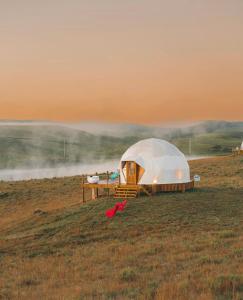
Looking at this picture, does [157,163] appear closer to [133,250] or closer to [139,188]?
[139,188]

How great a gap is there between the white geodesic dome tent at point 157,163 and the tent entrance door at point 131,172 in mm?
278

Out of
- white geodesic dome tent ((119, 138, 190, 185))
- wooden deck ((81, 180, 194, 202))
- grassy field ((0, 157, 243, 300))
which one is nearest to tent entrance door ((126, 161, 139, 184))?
white geodesic dome tent ((119, 138, 190, 185))

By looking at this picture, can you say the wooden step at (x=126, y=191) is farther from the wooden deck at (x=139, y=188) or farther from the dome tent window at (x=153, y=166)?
the dome tent window at (x=153, y=166)

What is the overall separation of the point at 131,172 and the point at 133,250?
1622cm

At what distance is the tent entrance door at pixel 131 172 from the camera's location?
31.3m

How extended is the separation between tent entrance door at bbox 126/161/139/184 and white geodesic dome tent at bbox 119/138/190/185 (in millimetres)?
278

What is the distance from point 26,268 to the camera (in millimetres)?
14156

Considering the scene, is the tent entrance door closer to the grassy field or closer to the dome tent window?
the dome tent window

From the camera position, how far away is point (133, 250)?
15547 mm

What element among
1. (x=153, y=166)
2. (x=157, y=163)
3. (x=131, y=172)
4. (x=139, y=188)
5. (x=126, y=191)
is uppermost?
(x=157, y=163)

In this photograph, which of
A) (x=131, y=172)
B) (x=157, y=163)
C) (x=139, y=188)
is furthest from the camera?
(x=131, y=172)

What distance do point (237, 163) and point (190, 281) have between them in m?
48.4

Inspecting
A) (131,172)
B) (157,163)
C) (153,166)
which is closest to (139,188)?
(153,166)

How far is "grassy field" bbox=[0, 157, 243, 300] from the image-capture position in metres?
9.51
